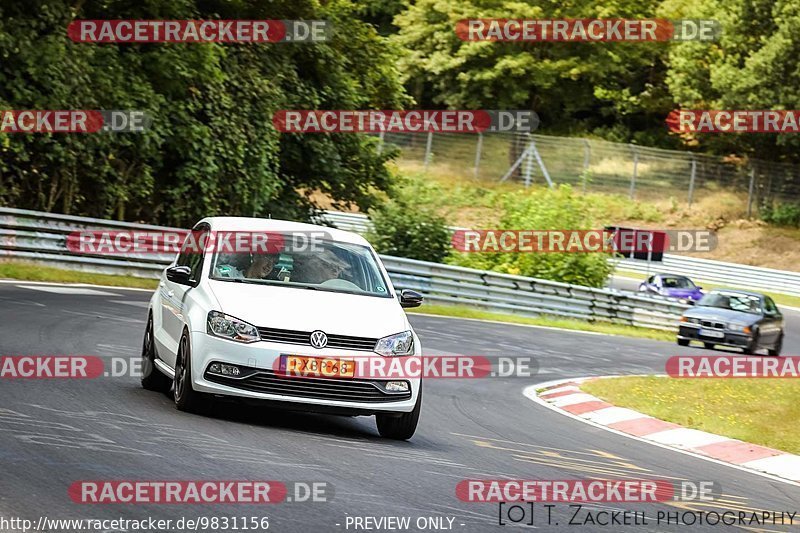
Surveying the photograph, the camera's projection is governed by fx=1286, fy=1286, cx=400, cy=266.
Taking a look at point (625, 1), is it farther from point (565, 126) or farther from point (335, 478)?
point (335, 478)

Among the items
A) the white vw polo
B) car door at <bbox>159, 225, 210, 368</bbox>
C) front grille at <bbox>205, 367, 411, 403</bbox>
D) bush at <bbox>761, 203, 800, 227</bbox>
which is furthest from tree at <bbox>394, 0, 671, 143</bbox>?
front grille at <bbox>205, 367, 411, 403</bbox>

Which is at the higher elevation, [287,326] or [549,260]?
[287,326]

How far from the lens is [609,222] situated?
2274 inches

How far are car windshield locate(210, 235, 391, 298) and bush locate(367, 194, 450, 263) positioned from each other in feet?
75.9

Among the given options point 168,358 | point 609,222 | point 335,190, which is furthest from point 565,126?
point 168,358

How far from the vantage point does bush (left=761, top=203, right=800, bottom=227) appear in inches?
2233

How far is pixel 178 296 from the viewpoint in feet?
35.0

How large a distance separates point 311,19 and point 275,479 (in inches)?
987

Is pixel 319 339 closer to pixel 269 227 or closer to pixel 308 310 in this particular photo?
pixel 308 310
